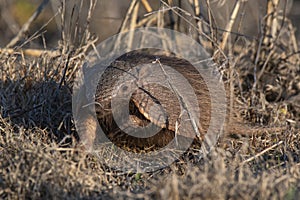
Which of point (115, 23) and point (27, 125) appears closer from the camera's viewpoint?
point (27, 125)

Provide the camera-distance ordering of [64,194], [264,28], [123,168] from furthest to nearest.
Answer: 1. [264,28]
2. [123,168]
3. [64,194]

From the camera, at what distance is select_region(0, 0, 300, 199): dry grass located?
2.35 m

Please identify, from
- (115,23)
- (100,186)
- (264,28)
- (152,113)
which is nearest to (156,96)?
(152,113)

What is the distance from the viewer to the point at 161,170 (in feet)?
10.4

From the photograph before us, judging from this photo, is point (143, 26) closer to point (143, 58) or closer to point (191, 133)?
point (143, 58)

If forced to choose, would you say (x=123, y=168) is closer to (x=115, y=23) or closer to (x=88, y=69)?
(x=88, y=69)

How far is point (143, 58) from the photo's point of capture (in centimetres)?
355

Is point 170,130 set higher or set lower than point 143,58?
lower

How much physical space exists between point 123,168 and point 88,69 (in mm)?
796

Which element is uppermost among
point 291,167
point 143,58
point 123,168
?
point 143,58

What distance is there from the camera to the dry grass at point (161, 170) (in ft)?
7.72

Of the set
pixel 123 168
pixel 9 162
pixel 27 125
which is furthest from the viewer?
pixel 27 125

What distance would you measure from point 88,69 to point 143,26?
4.71 ft

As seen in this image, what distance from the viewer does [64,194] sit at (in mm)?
2531
